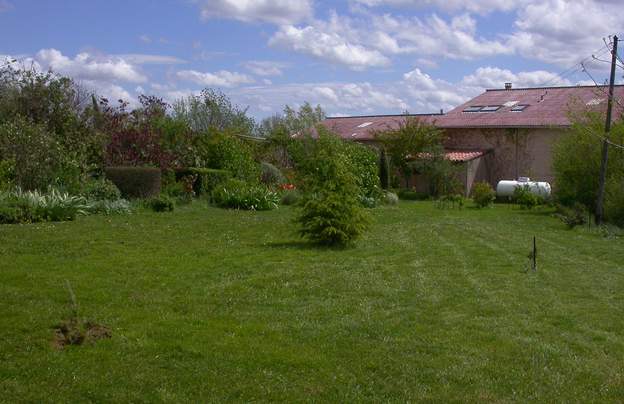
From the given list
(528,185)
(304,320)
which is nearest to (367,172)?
(528,185)

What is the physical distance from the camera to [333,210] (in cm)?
1287

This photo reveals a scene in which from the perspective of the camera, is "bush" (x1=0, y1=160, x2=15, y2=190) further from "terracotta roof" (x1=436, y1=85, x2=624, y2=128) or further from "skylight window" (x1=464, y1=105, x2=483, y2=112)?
"skylight window" (x1=464, y1=105, x2=483, y2=112)

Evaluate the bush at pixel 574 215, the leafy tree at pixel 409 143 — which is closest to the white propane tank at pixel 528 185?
the bush at pixel 574 215

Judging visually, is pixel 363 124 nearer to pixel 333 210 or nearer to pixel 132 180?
pixel 132 180

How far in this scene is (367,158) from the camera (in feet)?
87.8

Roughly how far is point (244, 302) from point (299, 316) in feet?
2.93

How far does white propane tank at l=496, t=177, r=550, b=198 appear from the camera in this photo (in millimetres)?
28469

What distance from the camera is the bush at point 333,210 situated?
12.9 meters

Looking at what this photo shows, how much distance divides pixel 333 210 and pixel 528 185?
17822 mm

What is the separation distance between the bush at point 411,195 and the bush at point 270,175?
6.43 meters

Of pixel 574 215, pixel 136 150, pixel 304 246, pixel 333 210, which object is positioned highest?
pixel 136 150

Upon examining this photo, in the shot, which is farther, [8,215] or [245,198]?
[245,198]

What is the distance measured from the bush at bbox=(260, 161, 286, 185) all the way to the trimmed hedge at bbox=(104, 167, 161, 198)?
6.86 meters

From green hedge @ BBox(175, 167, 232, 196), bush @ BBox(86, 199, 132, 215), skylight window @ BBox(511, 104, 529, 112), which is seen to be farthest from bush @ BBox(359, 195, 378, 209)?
skylight window @ BBox(511, 104, 529, 112)
